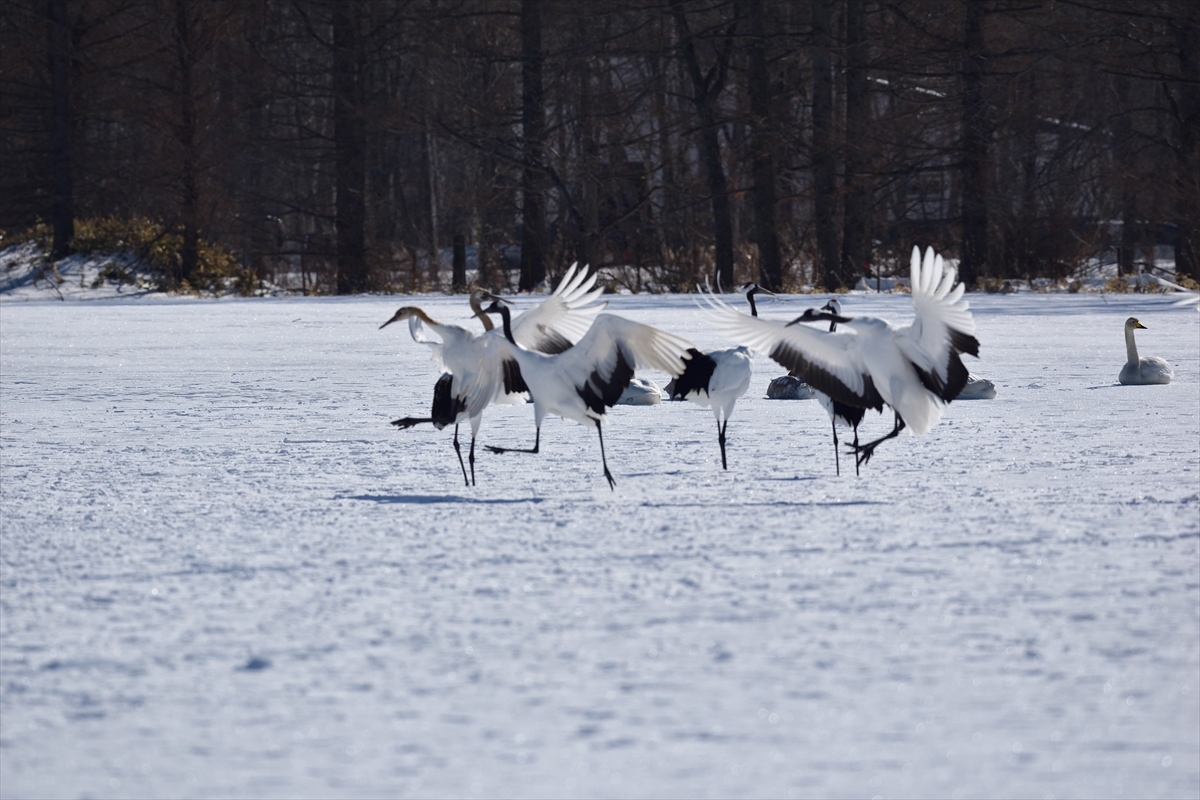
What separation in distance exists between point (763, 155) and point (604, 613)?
796 inches

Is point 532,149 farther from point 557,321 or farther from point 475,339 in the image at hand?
point 475,339

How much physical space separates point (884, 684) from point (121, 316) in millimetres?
18058

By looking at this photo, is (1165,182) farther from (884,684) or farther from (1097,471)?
(884,684)

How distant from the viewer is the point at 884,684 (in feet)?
12.3

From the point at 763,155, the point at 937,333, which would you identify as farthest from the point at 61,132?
the point at 937,333

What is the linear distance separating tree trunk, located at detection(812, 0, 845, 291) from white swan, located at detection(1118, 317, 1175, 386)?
42.4 ft

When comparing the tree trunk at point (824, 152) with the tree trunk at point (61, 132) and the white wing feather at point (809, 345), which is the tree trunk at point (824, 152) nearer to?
the tree trunk at point (61, 132)

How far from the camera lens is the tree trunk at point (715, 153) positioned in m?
24.9

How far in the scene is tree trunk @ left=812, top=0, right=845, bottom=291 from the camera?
23.5m

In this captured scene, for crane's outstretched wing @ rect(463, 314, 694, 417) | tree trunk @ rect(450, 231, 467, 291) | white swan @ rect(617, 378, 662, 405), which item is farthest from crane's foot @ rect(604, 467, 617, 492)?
tree trunk @ rect(450, 231, 467, 291)

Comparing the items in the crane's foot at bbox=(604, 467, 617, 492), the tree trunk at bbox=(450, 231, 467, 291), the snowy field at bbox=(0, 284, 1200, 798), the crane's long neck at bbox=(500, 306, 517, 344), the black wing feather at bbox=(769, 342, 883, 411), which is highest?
the tree trunk at bbox=(450, 231, 467, 291)

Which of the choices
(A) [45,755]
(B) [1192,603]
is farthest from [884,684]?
Answer: (A) [45,755]

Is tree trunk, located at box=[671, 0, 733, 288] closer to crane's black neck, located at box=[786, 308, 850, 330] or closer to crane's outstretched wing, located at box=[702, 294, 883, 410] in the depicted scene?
crane's black neck, located at box=[786, 308, 850, 330]

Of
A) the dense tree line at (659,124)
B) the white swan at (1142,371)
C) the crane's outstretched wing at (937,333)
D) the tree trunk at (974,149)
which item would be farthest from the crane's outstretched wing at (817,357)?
the tree trunk at (974,149)
